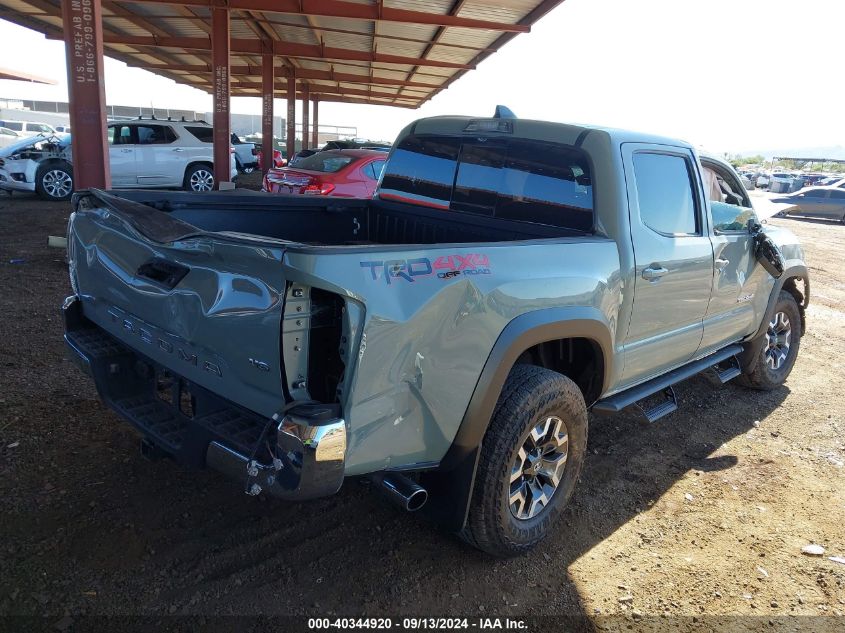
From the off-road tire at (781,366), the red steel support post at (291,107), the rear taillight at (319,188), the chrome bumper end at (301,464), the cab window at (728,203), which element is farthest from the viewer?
the red steel support post at (291,107)

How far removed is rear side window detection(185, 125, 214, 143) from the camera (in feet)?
52.8

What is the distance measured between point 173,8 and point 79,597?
1727cm

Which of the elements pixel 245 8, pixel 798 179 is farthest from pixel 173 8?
pixel 798 179

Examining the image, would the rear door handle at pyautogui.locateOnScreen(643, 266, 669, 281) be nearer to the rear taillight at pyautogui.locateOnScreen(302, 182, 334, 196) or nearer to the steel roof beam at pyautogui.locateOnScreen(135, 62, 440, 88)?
the rear taillight at pyautogui.locateOnScreen(302, 182, 334, 196)

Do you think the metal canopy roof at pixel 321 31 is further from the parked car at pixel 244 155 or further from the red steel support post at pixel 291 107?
the parked car at pixel 244 155

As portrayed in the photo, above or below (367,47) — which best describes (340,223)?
below

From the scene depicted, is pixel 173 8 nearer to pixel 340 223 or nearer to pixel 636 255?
pixel 340 223

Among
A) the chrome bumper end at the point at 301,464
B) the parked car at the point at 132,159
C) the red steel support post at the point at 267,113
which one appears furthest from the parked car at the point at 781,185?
the chrome bumper end at the point at 301,464

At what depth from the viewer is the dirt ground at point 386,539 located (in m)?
2.62

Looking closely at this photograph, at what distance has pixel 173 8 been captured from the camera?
1614cm

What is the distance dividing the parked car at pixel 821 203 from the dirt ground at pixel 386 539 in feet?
75.1

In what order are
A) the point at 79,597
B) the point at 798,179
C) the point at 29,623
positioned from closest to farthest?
1. the point at 29,623
2. the point at 79,597
3. the point at 798,179

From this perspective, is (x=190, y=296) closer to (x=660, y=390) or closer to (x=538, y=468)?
(x=538, y=468)

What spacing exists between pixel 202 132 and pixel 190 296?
15.5 m
